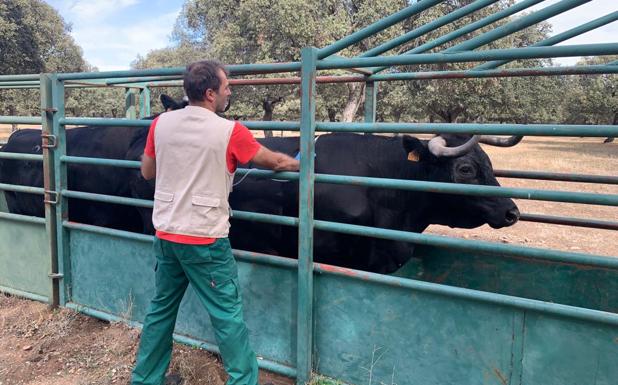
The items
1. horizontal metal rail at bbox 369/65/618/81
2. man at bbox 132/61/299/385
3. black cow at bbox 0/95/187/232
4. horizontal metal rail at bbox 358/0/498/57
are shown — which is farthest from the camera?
black cow at bbox 0/95/187/232

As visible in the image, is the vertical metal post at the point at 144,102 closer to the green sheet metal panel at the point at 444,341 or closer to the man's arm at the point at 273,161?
the man's arm at the point at 273,161

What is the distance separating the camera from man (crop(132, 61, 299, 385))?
2815 mm

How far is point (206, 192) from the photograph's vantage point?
2.85 metres

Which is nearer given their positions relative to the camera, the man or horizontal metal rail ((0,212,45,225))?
the man

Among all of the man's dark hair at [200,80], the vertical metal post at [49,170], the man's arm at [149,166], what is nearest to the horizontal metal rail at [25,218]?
the vertical metal post at [49,170]

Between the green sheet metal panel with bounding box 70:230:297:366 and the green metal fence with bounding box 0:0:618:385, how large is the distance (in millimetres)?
10

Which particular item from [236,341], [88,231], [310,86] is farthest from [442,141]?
[88,231]

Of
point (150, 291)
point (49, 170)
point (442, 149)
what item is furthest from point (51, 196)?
point (442, 149)

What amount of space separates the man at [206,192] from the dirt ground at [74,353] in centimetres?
80

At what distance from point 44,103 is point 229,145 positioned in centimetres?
248

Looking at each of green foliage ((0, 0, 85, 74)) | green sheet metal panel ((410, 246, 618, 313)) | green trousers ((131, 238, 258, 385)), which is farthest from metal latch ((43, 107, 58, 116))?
green foliage ((0, 0, 85, 74))

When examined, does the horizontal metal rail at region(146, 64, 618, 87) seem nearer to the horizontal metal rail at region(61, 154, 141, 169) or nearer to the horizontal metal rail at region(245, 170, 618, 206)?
the horizontal metal rail at region(245, 170, 618, 206)

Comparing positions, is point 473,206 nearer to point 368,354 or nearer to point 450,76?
point 450,76

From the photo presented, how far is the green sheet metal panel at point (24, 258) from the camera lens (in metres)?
4.71
